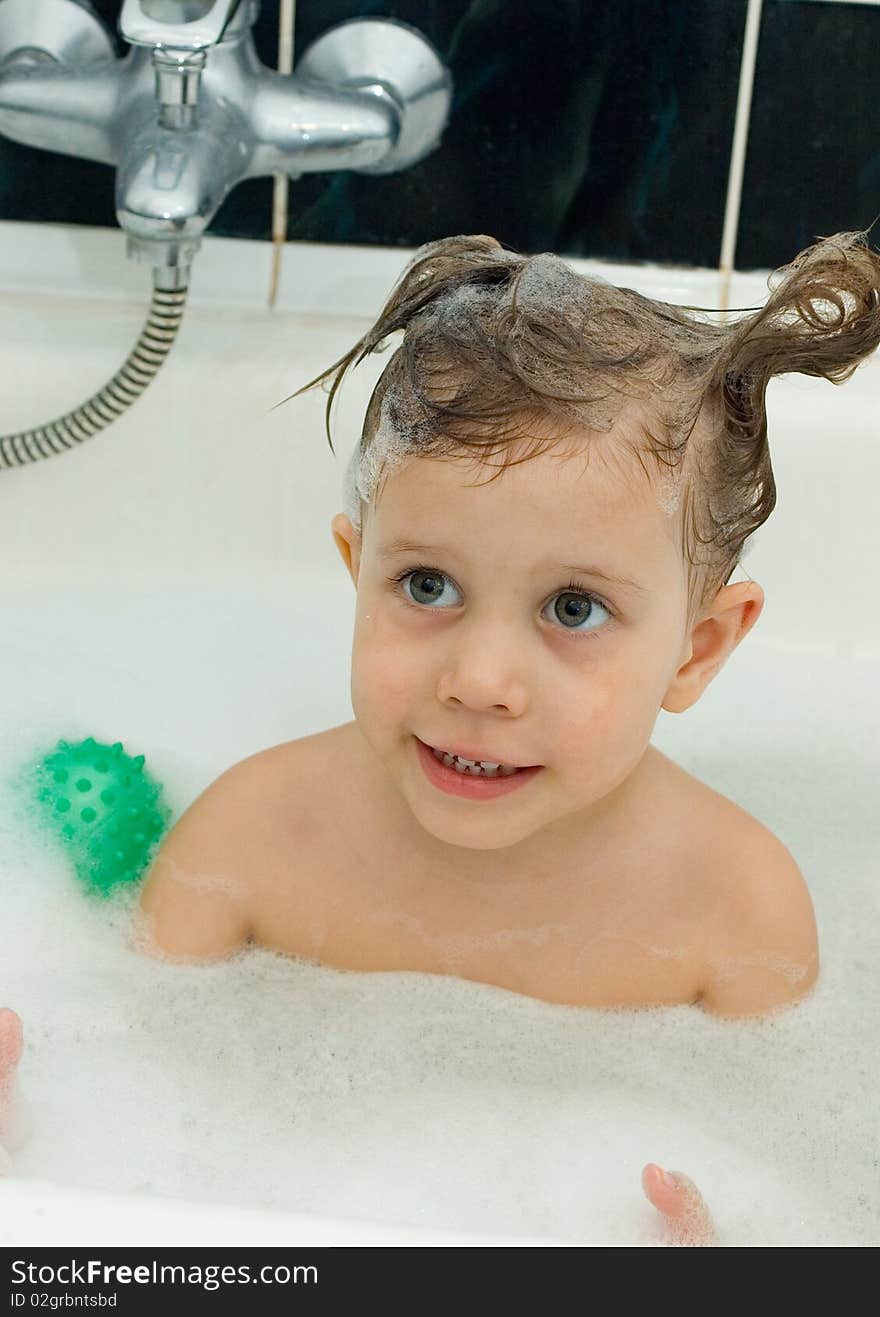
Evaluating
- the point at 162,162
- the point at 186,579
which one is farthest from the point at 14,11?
the point at 186,579

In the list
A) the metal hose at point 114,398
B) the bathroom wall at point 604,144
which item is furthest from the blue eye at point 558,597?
the bathroom wall at point 604,144

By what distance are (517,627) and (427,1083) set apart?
13.4 inches

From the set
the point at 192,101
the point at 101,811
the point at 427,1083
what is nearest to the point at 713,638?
the point at 427,1083

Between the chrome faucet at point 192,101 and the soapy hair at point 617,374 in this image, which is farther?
the chrome faucet at point 192,101

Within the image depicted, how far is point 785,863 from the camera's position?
45.4 inches

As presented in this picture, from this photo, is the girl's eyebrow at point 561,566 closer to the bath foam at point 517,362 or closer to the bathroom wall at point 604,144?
the bath foam at point 517,362

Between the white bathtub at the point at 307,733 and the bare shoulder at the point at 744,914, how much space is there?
0.9 inches

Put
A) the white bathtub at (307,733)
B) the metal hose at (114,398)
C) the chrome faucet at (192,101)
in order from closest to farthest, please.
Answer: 1. the white bathtub at (307,733)
2. the chrome faucet at (192,101)
3. the metal hose at (114,398)

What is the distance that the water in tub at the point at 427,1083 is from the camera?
0.99 meters

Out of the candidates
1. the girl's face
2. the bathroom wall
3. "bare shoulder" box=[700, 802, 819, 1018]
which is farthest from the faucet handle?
"bare shoulder" box=[700, 802, 819, 1018]

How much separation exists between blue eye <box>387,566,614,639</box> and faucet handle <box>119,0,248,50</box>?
0.52m

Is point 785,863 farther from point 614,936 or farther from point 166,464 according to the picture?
point 166,464

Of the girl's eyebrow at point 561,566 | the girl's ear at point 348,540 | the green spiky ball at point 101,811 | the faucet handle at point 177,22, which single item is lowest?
the green spiky ball at point 101,811
